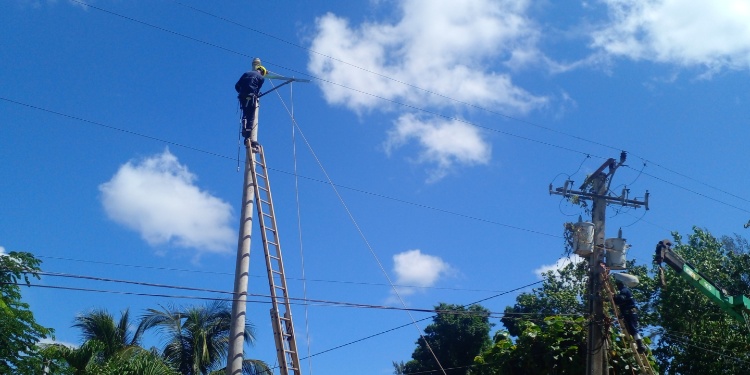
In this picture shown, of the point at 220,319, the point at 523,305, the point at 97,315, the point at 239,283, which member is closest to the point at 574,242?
the point at 239,283

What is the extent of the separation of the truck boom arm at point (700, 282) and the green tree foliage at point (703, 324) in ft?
24.4

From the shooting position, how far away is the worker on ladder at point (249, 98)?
1275cm

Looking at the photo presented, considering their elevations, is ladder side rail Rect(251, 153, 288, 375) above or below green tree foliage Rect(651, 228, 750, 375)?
below

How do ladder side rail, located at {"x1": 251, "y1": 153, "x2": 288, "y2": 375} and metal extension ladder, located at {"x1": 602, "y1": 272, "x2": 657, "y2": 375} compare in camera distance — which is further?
metal extension ladder, located at {"x1": 602, "y1": 272, "x2": 657, "y2": 375}

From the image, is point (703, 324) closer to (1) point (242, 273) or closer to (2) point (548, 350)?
(2) point (548, 350)

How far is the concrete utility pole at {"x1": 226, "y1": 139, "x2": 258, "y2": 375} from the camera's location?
34.9 ft

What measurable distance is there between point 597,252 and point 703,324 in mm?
13878

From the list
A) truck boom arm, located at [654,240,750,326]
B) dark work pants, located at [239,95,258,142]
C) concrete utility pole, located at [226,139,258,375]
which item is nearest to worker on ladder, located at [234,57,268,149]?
dark work pants, located at [239,95,258,142]

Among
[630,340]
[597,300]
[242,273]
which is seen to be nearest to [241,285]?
[242,273]

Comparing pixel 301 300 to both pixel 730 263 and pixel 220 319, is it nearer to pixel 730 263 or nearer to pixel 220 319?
pixel 220 319

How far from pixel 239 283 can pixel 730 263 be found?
25149 mm

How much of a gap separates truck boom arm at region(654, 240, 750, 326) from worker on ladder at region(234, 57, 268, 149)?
411 inches

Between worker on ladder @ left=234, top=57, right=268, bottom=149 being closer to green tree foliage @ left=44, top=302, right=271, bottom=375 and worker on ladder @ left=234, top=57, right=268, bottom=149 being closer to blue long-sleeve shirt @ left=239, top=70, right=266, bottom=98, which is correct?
blue long-sleeve shirt @ left=239, top=70, right=266, bottom=98

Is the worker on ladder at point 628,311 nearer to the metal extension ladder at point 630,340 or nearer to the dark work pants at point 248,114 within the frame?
the metal extension ladder at point 630,340
